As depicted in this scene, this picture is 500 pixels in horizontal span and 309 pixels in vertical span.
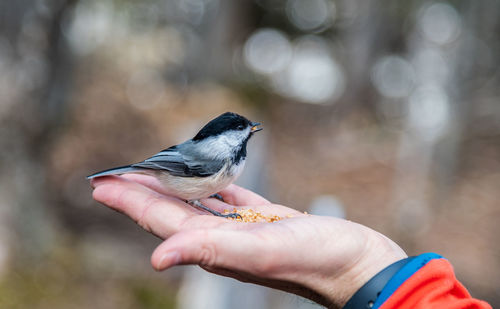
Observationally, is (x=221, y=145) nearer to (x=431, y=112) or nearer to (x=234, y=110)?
(x=234, y=110)

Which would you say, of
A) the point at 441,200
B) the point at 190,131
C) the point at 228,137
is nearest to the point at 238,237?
the point at 228,137

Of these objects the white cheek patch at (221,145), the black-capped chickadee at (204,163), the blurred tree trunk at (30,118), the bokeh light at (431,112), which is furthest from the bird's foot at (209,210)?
the bokeh light at (431,112)

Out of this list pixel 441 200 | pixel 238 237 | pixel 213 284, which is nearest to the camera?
pixel 238 237

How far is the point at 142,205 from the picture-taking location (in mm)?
1916

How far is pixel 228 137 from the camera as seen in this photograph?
2334 millimetres

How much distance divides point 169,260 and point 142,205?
704mm

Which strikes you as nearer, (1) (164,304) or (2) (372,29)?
(1) (164,304)

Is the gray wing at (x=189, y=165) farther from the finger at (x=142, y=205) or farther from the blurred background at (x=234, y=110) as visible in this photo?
the blurred background at (x=234, y=110)

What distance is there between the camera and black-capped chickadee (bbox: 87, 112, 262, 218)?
2254 millimetres

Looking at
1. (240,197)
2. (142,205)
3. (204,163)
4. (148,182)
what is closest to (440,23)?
(240,197)

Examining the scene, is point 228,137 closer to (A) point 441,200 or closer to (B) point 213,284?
(B) point 213,284

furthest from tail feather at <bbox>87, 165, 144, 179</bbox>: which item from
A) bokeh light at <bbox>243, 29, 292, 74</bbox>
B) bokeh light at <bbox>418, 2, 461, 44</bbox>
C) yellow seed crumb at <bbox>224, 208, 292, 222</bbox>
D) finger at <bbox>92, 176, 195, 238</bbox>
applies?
bokeh light at <bbox>243, 29, 292, 74</bbox>

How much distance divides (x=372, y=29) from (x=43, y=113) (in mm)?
6965

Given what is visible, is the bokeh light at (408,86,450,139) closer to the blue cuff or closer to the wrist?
the wrist
